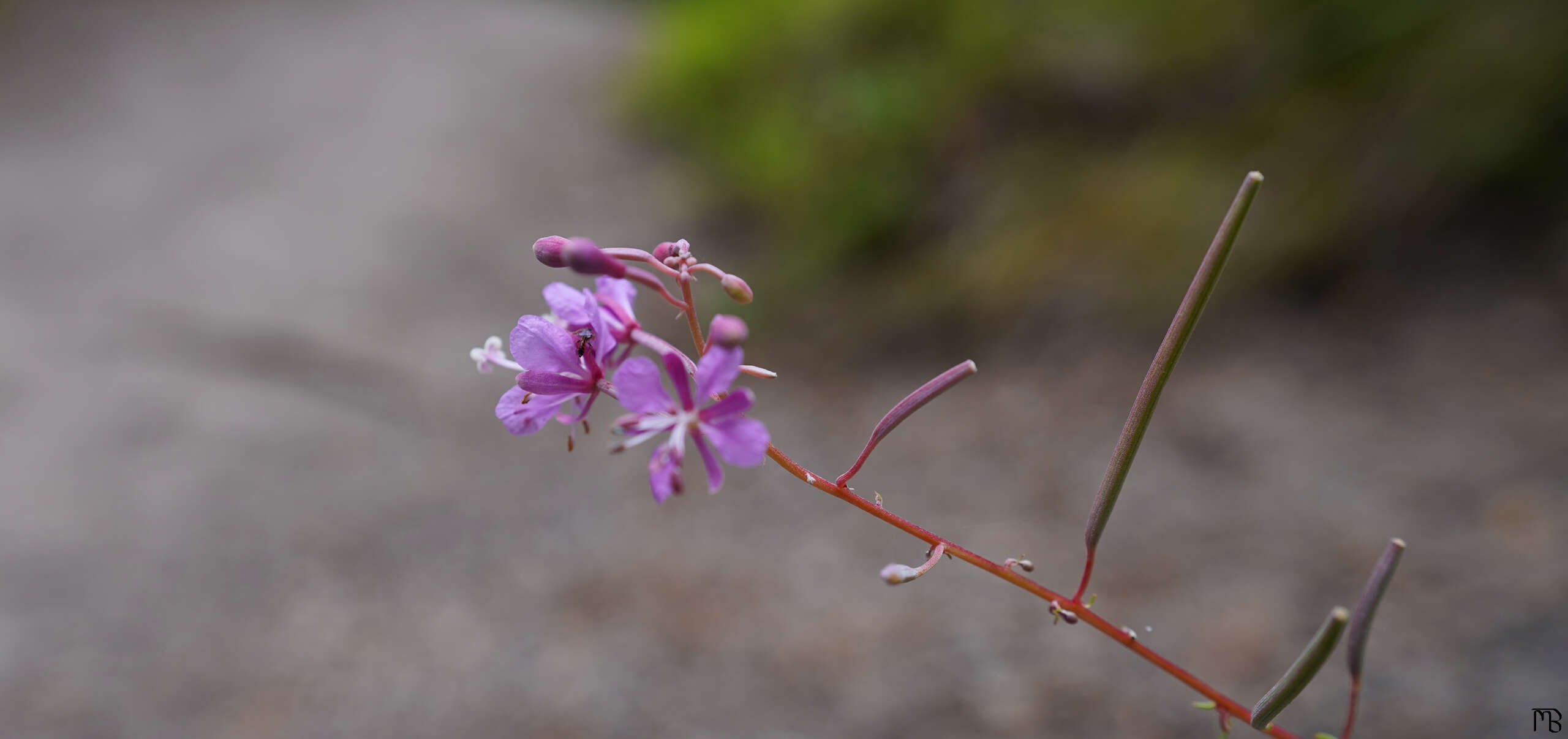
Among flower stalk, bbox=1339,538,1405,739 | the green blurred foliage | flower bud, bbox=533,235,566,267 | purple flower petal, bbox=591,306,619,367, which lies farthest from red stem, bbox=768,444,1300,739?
the green blurred foliage

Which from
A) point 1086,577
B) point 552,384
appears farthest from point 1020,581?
point 552,384

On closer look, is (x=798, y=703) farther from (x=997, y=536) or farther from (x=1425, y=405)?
(x=1425, y=405)

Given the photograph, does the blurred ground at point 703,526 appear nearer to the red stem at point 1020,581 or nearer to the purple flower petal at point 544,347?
the red stem at point 1020,581

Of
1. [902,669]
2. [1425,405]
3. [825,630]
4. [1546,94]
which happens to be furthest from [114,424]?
[1546,94]

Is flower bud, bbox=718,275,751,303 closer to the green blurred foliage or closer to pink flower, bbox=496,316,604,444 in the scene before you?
pink flower, bbox=496,316,604,444

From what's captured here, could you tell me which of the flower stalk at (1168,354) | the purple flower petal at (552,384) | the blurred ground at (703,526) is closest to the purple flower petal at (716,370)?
the purple flower petal at (552,384)

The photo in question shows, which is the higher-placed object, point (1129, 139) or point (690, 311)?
point (1129, 139)

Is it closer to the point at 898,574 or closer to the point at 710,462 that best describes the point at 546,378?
the point at 710,462
